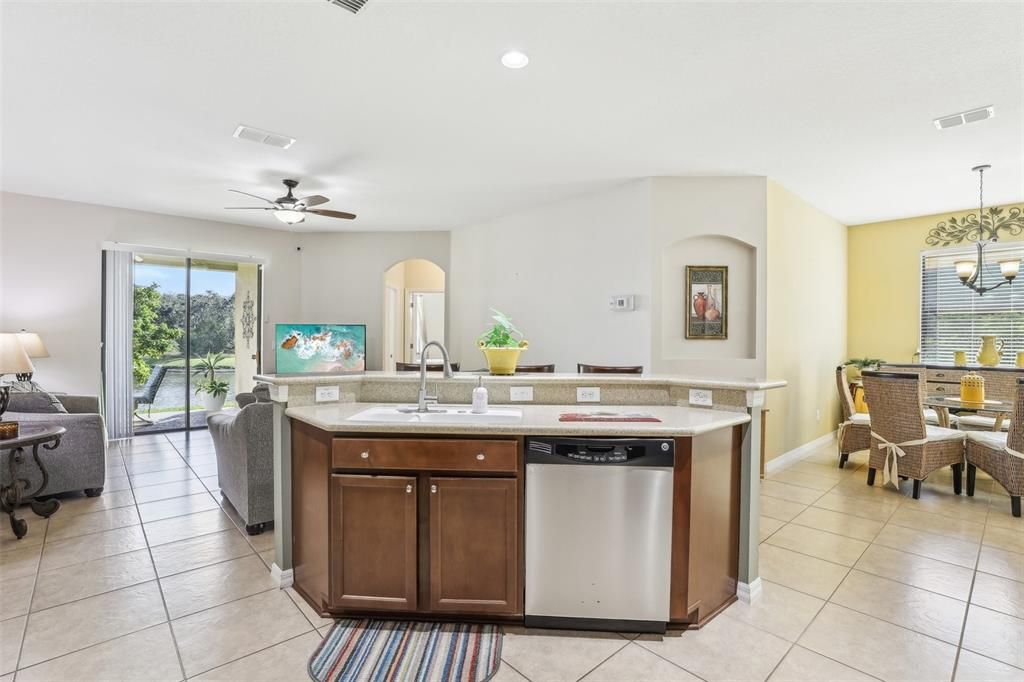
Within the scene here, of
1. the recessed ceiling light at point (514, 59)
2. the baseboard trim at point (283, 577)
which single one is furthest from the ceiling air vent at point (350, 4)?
the baseboard trim at point (283, 577)

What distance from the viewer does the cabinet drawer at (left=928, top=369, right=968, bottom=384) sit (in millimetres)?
5473

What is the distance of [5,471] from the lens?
3.56 metres

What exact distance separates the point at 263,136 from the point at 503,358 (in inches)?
99.7

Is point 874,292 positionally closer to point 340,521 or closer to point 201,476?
point 340,521

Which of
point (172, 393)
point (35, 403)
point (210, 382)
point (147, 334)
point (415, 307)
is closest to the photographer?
point (35, 403)

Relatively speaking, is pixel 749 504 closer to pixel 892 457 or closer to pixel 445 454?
pixel 445 454

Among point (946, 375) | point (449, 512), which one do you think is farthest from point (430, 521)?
point (946, 375)

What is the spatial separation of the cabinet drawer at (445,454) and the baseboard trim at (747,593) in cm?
135

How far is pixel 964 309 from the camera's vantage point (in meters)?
5.89

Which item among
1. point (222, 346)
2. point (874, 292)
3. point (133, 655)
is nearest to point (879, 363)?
point (874, 292)

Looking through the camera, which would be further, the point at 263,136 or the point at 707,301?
the point at 707,301

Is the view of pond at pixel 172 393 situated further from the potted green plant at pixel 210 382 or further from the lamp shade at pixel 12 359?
the lamp shade at pixel 12 359

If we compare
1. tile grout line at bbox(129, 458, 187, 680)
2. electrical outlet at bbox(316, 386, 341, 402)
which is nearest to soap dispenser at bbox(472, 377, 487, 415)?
electrical outlet at bbox(316, 386, 341, 402)

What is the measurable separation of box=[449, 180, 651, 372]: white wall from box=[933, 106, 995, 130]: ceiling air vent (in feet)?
6.83
